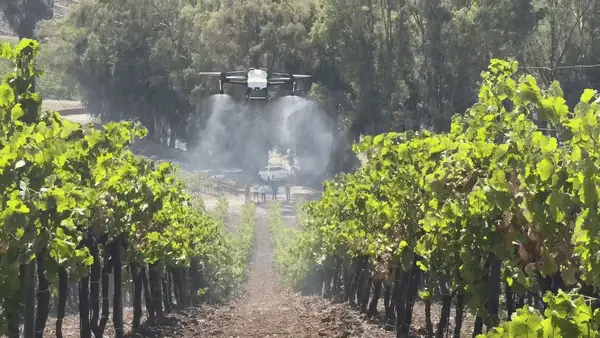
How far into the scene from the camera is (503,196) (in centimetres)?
1012

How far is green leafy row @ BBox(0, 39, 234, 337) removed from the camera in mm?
10734

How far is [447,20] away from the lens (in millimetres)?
57219

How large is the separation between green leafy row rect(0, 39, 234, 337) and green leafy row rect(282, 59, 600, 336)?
4367mm

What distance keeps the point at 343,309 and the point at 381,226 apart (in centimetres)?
764

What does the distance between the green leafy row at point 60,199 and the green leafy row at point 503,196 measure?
4367 millimetres

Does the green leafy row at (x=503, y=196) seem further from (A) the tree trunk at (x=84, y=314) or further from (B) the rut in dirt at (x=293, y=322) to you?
(A) the tree trunk at (x=84, y=314)

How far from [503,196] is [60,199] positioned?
14.8ft

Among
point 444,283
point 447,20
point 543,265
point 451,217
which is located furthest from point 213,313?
point 447,20

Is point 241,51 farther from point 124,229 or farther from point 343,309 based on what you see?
point 124,229

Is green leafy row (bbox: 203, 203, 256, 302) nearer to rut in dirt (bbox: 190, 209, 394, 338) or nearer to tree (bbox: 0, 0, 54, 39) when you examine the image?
rut in dirt (bbox: 190, 209, 394, 338)

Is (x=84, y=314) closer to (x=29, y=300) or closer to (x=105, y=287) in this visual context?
(x=105, y=287)

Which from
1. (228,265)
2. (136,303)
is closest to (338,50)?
(228,265)

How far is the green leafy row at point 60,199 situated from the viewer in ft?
35.2

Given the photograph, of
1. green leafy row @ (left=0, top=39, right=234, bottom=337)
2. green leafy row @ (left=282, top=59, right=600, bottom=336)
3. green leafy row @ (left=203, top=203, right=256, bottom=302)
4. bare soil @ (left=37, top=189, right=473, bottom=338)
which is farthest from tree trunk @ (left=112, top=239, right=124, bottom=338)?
green leafy row @ (left=203, top=203, right=256, bottom=302)
